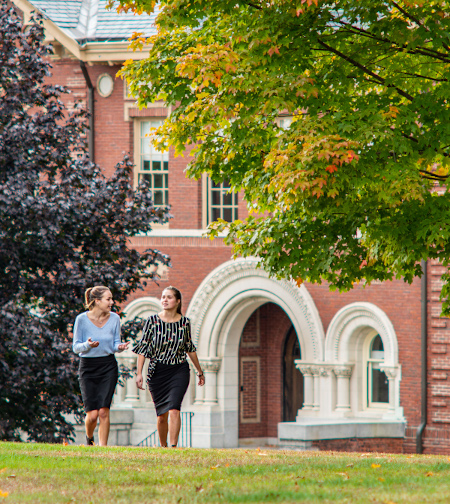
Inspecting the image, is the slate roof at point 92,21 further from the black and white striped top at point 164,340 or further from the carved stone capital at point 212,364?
the black and white striped top at point 164,340

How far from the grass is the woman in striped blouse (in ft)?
2.46

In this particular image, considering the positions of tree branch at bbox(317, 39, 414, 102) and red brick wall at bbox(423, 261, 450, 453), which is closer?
tree branch at bbox(317, 39, 414, 102)

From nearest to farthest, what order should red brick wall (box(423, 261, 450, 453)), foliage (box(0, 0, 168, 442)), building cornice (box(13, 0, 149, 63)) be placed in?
foliage (box(0, 0, 168, 442))
red brick wall (box(423, 261, 450, 453))
building cornice (box(13, 0, 149, 63))

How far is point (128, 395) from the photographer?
20.0 m

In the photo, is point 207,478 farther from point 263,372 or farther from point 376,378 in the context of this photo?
point 263,372

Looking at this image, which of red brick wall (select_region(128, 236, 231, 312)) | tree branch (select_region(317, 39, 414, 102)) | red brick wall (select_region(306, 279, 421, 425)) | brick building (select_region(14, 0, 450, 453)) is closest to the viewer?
tree branch (select_region(317, 39, 414, 102))

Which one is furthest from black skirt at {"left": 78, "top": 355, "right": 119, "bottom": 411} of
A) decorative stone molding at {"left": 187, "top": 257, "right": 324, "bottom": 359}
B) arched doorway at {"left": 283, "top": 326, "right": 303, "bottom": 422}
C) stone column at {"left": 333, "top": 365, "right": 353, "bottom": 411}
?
arched doorway at {"left": 283, "top": 326, "right": 303, "bottom": 422}

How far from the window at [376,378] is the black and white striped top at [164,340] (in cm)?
1056

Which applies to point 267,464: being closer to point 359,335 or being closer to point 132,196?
point 132,196

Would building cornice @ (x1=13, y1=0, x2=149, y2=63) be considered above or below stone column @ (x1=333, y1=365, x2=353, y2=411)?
above

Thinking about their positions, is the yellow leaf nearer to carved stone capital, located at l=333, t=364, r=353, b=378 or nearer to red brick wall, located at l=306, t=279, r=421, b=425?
red brick wall, located at l=306, t=279, r=421, b=425

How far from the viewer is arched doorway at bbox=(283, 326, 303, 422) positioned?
2183 cm

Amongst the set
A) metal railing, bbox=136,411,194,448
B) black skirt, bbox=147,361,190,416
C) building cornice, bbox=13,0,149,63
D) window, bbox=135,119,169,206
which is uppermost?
building cornice, bbox=13,0,149,63

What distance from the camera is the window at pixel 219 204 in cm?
1994
